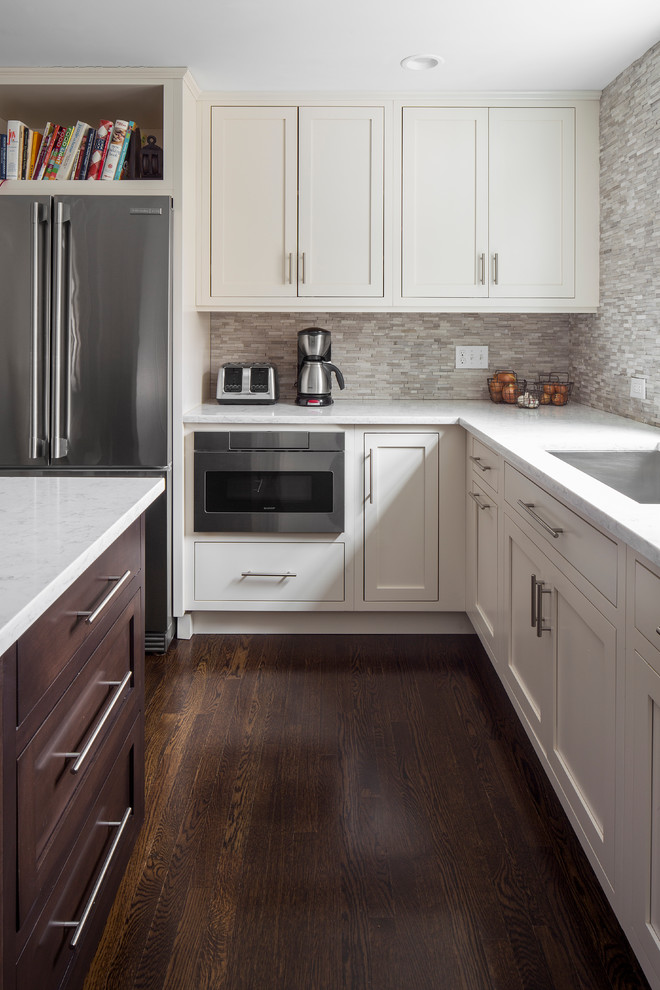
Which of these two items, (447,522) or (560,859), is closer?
(560,859)

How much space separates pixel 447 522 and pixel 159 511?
1.16m

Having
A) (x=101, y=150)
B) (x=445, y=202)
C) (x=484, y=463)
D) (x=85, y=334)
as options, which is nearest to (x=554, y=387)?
(x=445, y=202)

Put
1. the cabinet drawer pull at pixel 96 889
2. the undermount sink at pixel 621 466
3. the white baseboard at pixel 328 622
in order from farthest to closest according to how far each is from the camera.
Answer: the white baseboard at pixel 328 622, the undermount sink at pixel 621 466, the cabinet drawer pull at pixel 96 889

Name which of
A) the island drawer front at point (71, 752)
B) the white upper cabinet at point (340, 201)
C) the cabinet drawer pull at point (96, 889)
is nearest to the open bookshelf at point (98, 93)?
the white upper cabinet at point (340, 201)

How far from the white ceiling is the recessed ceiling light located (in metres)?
0.04

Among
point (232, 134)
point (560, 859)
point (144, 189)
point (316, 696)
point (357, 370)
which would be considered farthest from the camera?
point (357, 370)

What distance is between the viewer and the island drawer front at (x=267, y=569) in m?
3.29

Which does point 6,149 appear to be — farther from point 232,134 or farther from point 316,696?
point 316,696

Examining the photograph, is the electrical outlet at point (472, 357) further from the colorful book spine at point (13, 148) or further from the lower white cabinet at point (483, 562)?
the colorful book spine at point (13, 148)

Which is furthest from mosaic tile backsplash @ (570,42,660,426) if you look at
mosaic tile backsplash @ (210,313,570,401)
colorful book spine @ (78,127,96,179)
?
colorful book spine @ (78,127,96,179)

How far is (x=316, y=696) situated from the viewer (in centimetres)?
275

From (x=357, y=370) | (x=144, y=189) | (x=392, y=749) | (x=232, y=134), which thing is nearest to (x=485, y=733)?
(x=392, y=749)

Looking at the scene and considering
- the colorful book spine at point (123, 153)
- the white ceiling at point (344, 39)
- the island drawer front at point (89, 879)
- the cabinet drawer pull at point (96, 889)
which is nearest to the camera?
the island drawer front at point (89, 879)

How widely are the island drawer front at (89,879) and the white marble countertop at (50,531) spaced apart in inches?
18.8
